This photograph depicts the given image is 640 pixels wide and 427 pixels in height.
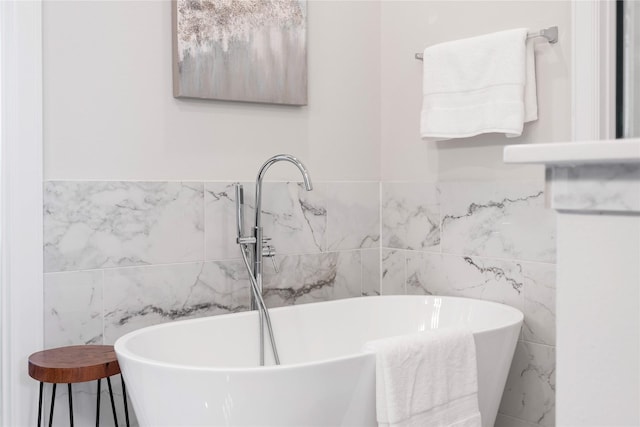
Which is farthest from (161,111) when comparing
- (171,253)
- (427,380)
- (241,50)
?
(427,380)

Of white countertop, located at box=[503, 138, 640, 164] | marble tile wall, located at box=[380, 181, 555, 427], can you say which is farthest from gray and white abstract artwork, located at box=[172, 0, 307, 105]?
white countertop, located at box=[503, 138, 640, 164]

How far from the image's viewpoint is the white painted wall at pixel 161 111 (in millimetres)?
2098

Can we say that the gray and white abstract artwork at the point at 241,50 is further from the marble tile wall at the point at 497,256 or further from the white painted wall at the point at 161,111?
the marble tile wall at the point at 497,256

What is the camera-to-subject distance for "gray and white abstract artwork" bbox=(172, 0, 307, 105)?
231cm

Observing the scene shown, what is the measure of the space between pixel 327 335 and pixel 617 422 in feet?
6.21

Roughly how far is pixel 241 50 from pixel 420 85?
30.5 inches

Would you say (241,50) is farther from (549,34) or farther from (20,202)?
(549,34)

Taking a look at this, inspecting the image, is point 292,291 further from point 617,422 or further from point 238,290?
point 617,422

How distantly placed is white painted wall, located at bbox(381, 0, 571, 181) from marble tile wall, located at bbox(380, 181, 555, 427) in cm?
7

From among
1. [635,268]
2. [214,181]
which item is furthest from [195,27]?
[635,268]

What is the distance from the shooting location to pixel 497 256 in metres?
2.46

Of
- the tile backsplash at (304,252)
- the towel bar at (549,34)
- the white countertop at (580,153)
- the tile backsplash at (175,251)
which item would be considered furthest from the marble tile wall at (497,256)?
the white countertop at (580,153)

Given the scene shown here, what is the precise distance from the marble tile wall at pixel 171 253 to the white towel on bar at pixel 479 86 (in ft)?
1.77

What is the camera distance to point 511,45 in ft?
7.47
